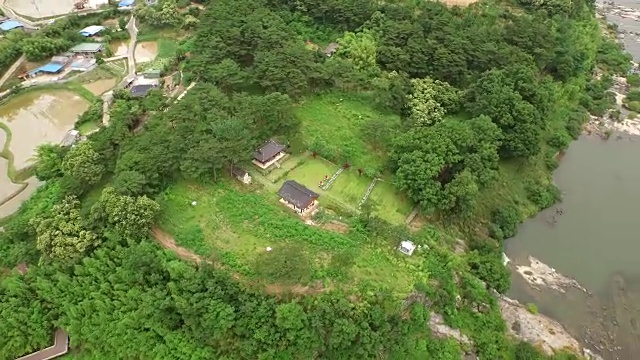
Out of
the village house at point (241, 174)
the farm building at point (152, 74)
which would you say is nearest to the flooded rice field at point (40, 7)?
the farm building at point (152, 74)

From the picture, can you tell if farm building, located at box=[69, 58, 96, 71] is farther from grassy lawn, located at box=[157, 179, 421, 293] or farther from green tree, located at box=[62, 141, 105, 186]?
grassy lawn, located at box=[157, 179, 421, 293]

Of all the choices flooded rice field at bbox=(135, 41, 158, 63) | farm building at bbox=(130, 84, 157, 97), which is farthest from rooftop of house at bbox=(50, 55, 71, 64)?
farm building at bbox=(130, 84, 157, 97)

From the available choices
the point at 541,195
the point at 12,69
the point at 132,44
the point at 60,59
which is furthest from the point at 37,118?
the point at 541,195

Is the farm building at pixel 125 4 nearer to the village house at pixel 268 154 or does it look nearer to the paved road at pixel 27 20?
the paved road at pixel 27 20

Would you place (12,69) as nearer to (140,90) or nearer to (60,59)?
(60,59)

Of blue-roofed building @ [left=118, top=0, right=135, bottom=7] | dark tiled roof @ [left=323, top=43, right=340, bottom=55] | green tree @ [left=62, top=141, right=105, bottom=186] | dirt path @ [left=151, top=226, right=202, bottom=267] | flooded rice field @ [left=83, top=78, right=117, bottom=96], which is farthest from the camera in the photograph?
blue-roofed building @ [left=118, top=0, right=135, bottom=7]

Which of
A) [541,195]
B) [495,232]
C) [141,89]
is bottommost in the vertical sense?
[495,232]
